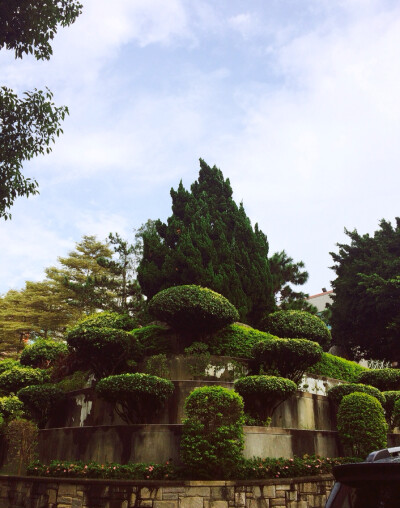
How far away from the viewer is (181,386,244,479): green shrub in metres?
8.82

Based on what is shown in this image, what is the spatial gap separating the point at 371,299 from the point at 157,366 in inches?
655

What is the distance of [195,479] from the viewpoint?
345 inches

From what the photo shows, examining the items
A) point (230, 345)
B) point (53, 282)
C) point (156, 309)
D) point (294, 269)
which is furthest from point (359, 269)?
point (53, 282)

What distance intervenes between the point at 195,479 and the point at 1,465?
885 centimetres

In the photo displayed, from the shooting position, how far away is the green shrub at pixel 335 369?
1518 cm

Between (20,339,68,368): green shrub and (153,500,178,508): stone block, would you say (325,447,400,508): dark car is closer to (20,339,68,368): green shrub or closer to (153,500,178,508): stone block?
(153,500,178,508): stone block

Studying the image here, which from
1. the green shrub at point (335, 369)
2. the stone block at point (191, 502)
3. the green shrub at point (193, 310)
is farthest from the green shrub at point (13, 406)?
the green shrub at point (335, 369)

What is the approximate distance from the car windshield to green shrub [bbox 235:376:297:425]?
7.96 meters

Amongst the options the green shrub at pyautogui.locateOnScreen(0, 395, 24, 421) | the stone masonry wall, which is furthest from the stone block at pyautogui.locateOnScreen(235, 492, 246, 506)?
the green shrub at pyautogui.locateOnScreen(0, 395, 24, 421)

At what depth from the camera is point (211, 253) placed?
17.3 metres

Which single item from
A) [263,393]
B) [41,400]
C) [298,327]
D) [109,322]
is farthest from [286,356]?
[41,400]

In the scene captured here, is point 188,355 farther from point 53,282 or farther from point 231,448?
point 53,282

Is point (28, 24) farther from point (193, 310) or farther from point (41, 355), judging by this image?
point (41, 355)

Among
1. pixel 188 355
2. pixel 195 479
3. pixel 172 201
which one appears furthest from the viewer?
pixel 172 201
